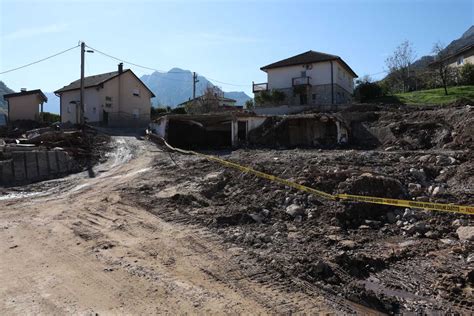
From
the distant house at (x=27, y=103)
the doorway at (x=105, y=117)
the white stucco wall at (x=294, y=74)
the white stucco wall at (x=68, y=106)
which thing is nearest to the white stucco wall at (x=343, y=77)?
the white stucco wall at (x=294, y=74)

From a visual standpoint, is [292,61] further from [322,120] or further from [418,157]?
[418,157]

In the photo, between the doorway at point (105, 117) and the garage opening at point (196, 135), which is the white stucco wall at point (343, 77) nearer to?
the garage opening at point (196, 135)

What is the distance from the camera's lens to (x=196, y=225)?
9.53m

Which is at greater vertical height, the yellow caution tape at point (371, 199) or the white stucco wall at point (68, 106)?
the white stucco wall at point (68, 106)

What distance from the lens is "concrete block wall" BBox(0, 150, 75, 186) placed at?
55.7 ft

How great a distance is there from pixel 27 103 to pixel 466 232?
44871mm

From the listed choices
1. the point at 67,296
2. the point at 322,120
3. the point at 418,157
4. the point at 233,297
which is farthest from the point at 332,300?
the point at 322,120

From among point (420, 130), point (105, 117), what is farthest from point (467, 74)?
point (105, 117)

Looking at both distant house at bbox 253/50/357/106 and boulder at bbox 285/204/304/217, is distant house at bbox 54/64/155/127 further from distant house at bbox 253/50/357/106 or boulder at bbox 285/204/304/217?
boulder at bbox 285/204/304/217

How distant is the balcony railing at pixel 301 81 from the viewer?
4303 centimetres

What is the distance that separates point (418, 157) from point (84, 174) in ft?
43.7

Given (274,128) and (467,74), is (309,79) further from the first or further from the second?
(274,128)

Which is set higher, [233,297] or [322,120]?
[322,120]

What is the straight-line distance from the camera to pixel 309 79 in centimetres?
4322
